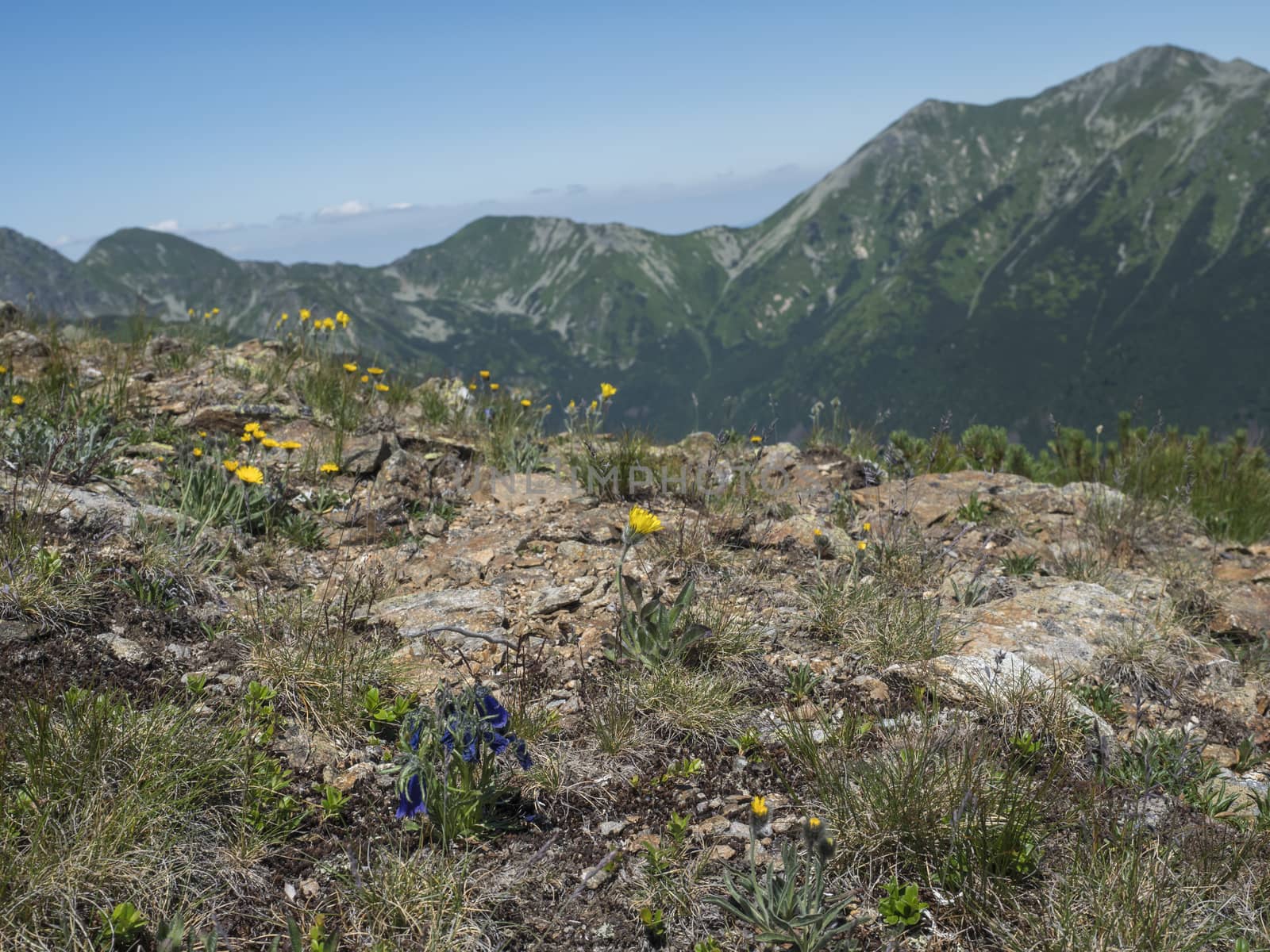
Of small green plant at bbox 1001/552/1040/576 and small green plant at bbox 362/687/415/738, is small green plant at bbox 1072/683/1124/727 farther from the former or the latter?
small green plant at bbox 362/687/415/738

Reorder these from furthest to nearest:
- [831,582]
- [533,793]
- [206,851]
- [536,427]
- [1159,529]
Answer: [536,427]
[1159,529]
[831,582]
[533,793]
[206,851]

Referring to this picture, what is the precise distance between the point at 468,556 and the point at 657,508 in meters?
1.70

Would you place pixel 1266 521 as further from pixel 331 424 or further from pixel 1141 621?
pixel 331 424

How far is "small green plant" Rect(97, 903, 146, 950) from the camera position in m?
2.26

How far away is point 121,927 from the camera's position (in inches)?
90.5

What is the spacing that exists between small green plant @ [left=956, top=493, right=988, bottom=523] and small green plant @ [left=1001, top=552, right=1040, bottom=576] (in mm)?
1023

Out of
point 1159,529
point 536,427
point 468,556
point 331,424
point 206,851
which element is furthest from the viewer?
point 536,427

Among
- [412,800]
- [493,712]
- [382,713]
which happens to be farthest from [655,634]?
[412,800]

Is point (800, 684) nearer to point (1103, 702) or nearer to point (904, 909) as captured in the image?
point (904, 909)

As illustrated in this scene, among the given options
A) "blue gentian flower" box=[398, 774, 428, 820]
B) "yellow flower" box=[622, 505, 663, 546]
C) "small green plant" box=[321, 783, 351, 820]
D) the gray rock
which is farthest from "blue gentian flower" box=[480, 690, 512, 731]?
the gray rock

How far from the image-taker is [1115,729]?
3943 millimetres

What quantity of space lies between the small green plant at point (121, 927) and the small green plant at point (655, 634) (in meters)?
2.14

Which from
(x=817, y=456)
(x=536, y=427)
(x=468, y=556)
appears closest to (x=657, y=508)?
(x=468, y=556)

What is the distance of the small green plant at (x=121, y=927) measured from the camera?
7.43ft
